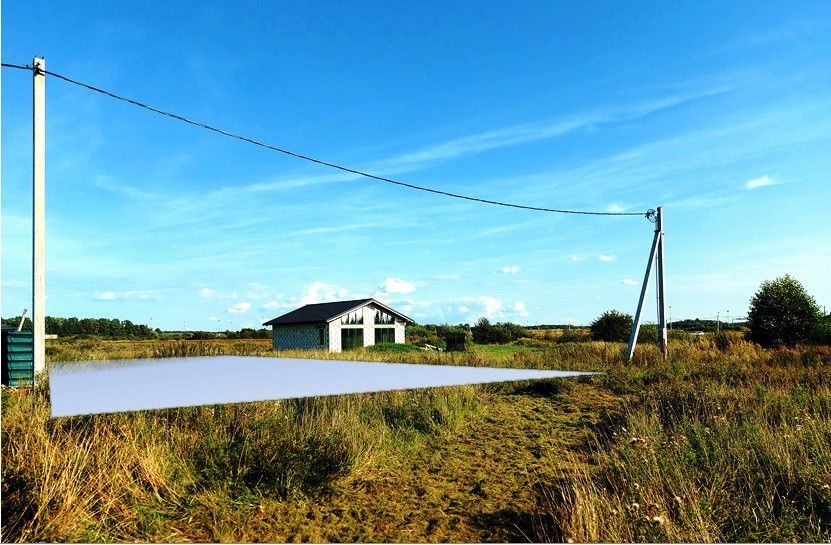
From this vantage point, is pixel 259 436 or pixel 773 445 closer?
pixel 773 445

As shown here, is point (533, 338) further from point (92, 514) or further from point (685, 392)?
point (92, 514)

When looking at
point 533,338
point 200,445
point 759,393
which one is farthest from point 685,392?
point 533,338

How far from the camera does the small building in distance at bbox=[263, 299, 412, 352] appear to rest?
3062 cm

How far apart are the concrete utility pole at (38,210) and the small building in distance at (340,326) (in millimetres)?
22335

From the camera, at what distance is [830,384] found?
33.6ft

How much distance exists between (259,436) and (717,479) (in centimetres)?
474

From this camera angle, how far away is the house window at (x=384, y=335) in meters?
32.8

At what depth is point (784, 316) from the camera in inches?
885

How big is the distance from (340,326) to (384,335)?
3.46m

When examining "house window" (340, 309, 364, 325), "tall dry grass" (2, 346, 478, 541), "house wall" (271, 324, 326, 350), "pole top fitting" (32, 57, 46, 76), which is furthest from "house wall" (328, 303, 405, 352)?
"pole top fitting" (32, 57, 46, 76)

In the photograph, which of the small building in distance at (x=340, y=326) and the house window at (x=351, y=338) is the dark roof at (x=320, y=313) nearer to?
the small building in distance at (x=340, y=326)

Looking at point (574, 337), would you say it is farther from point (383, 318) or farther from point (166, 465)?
point (166, 465)

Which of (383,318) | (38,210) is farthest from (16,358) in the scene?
(383,318)

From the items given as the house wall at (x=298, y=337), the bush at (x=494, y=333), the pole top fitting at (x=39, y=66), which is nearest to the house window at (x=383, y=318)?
the house wall at (x=298, y=337)
